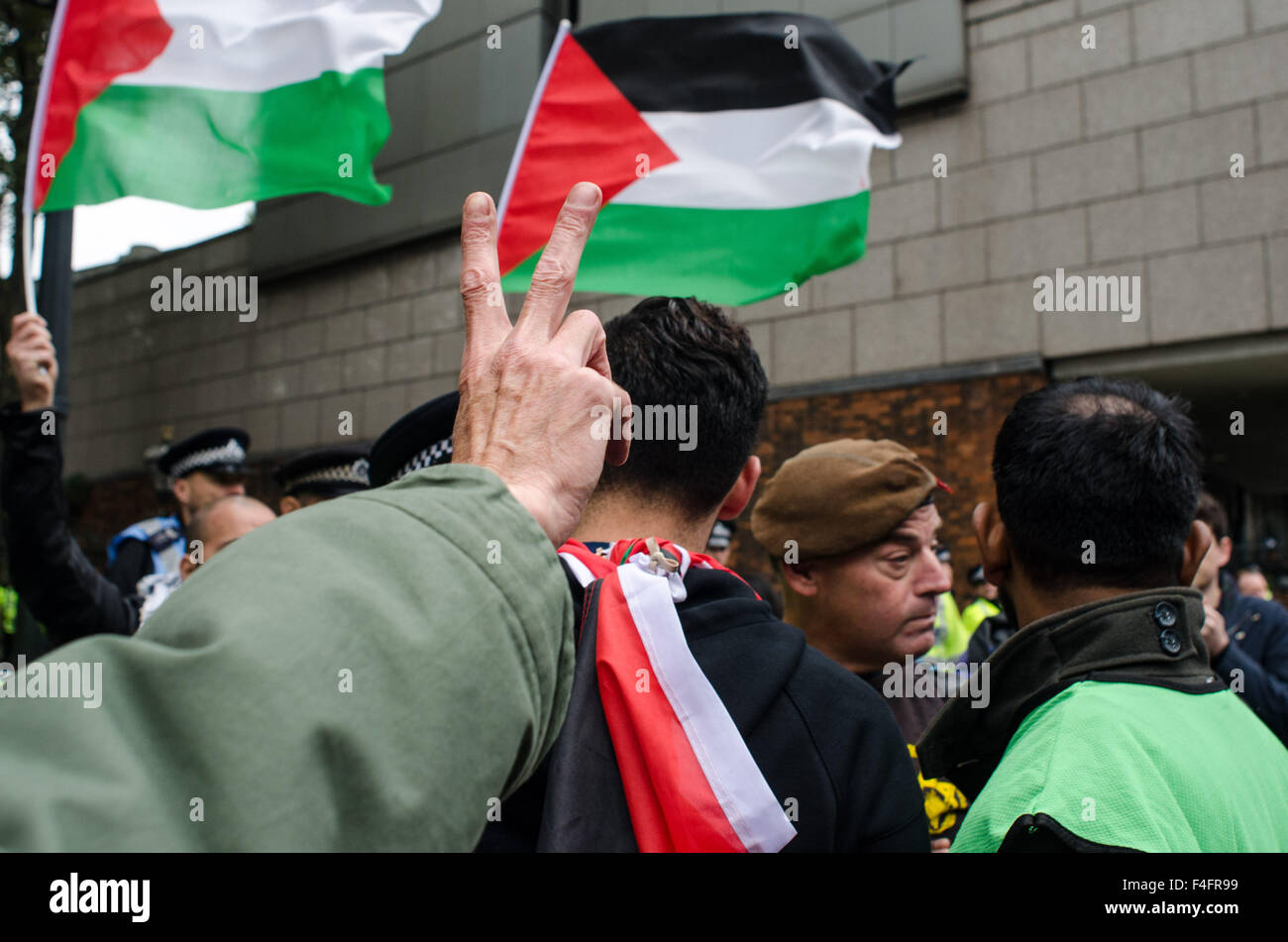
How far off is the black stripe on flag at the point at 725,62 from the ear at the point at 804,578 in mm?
2514

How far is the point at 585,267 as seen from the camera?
421cm

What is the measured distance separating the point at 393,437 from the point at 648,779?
34.8 inches

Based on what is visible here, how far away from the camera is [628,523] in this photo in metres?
1.76

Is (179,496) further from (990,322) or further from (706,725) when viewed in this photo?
(990,322)

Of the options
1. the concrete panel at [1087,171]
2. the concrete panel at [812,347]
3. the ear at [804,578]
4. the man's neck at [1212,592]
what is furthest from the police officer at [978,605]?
the ear at [804,578]

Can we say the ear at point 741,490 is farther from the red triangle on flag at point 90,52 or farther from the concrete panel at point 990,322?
the concrete panel at point 990,322

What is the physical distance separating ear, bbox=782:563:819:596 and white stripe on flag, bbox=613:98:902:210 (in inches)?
82.7

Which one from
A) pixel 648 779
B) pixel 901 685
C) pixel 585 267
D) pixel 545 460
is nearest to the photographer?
pixel 545 460

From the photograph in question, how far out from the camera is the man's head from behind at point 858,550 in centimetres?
273

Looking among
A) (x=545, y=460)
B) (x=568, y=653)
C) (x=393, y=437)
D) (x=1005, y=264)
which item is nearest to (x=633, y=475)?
(x=393, y=437)

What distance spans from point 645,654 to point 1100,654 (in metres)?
0.78

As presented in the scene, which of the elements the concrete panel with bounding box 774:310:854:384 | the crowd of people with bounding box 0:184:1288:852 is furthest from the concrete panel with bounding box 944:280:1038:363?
the crowd of people with bounding box 0:184:1288:852

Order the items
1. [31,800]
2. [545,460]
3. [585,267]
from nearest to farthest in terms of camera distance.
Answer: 1. [31,800]
2. [545,460]
3. [585,267]
